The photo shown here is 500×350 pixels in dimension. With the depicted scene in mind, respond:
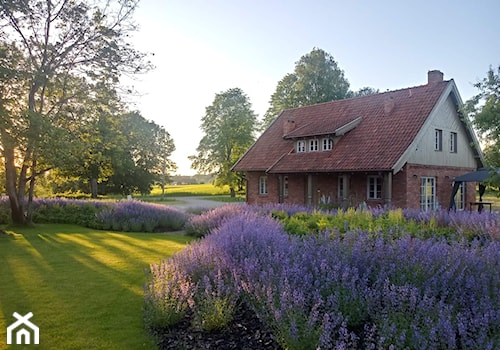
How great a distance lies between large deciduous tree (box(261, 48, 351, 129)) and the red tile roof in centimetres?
1514

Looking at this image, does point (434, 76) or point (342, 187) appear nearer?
point (342, 187)

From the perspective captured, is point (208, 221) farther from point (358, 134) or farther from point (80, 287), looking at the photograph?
point (358, 134)

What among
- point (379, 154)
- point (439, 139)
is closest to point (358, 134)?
point (379, 154)

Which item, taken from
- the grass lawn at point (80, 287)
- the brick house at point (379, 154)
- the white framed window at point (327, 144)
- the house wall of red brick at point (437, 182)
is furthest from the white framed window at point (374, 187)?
the grass lawn at point (80, 287)

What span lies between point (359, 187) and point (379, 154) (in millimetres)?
2209

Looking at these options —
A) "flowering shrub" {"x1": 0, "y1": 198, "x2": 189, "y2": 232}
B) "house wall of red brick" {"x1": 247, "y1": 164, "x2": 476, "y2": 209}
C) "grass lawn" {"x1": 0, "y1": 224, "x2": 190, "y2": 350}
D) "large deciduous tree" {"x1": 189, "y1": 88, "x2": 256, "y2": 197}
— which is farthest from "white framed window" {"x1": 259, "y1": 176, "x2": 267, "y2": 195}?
"large deciduous tree" {"x1": 189, "y1": 88, "x2": 256, "y2": 197}

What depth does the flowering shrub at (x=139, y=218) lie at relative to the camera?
1623cm

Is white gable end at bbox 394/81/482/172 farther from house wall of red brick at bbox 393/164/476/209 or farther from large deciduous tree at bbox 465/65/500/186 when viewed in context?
large deciduous tree at bbox 465/65/500/186

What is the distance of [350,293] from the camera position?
161 inches

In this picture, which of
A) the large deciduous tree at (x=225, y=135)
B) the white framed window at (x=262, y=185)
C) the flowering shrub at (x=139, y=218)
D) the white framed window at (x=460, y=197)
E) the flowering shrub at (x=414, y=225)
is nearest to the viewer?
the flowering shrub at (x=414, y=225)

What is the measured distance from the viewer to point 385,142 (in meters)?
19.8

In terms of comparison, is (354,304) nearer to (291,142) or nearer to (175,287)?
(175,287)

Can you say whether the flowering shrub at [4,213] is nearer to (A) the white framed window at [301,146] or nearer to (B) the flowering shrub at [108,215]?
(B) the flowering shrub at [108,215]

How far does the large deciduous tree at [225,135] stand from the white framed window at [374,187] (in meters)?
23.4
